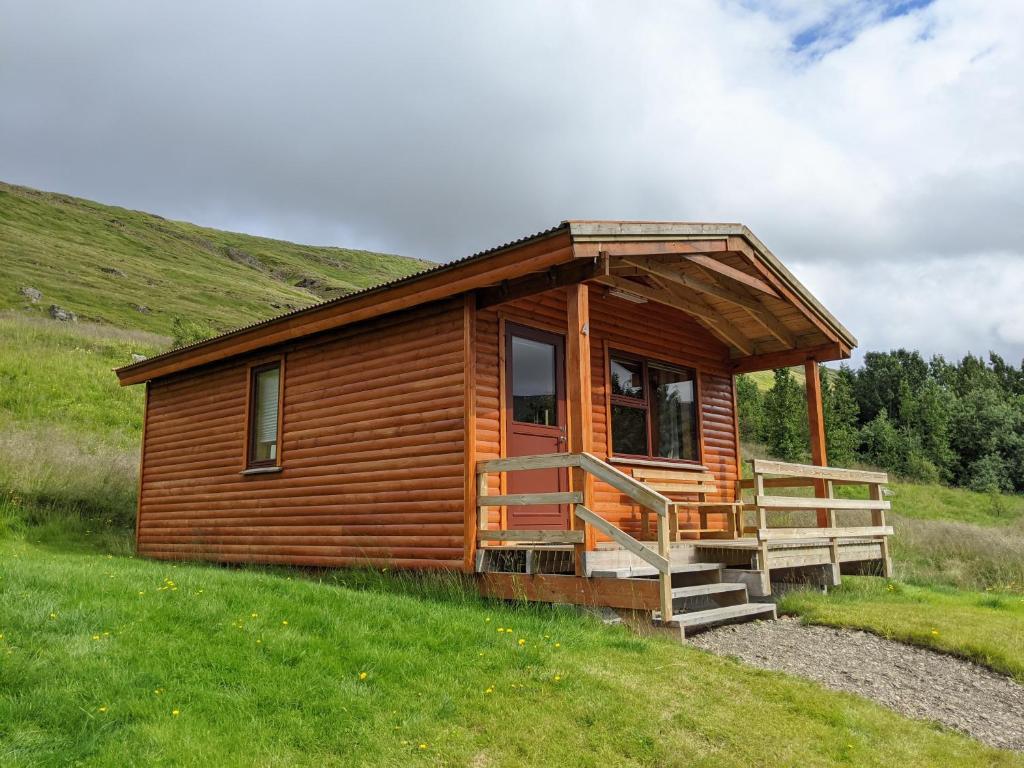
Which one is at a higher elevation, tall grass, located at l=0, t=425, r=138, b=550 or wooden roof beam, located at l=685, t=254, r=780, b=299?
wooden roof beam, located at l=685, t=254, r=780, b=299

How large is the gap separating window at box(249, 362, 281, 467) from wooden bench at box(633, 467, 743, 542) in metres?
5.09

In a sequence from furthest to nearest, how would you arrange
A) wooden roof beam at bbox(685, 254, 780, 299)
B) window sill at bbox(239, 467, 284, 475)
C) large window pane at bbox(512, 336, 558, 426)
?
window sill at bbox(239, 467, 284, 475), large window pane at bbox(512, 336, 558, 426), wooden roof beam at bbox(685, 254, 780, 299)

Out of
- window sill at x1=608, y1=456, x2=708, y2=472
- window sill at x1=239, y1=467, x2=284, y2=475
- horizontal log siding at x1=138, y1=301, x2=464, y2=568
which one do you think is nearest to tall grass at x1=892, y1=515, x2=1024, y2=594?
window sill at x1=608, y1=456, x2=708, y2=472

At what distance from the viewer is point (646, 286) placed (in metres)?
10.0

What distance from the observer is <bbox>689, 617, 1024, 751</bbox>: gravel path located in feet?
19.1

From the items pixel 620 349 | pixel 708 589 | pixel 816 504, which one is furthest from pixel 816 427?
pixel 708 589

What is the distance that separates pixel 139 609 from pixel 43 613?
68 cm

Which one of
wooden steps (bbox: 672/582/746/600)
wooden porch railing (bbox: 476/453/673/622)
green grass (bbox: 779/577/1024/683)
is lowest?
green grass (bbox: 779/577/1024/683)

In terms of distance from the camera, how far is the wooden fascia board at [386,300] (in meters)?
7.75

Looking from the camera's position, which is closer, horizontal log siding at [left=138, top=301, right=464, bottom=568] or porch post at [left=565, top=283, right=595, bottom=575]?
porch post at [left=565, top=283, right=595, bottom=575]

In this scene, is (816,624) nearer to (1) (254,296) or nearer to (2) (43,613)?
(2) (43,613)

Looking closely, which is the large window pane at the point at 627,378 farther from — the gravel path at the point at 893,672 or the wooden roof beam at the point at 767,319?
the gravel path at the point at 893,672

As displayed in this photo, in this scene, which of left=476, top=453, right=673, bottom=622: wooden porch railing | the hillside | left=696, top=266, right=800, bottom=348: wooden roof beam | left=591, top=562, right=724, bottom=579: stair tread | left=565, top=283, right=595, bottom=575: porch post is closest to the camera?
left=476, top=453, right=673, bottom=622: wooden porch railing

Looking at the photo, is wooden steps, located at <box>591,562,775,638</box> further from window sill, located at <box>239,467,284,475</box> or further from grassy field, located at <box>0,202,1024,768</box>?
window sill, located at <box>239,467,284,475</box>
